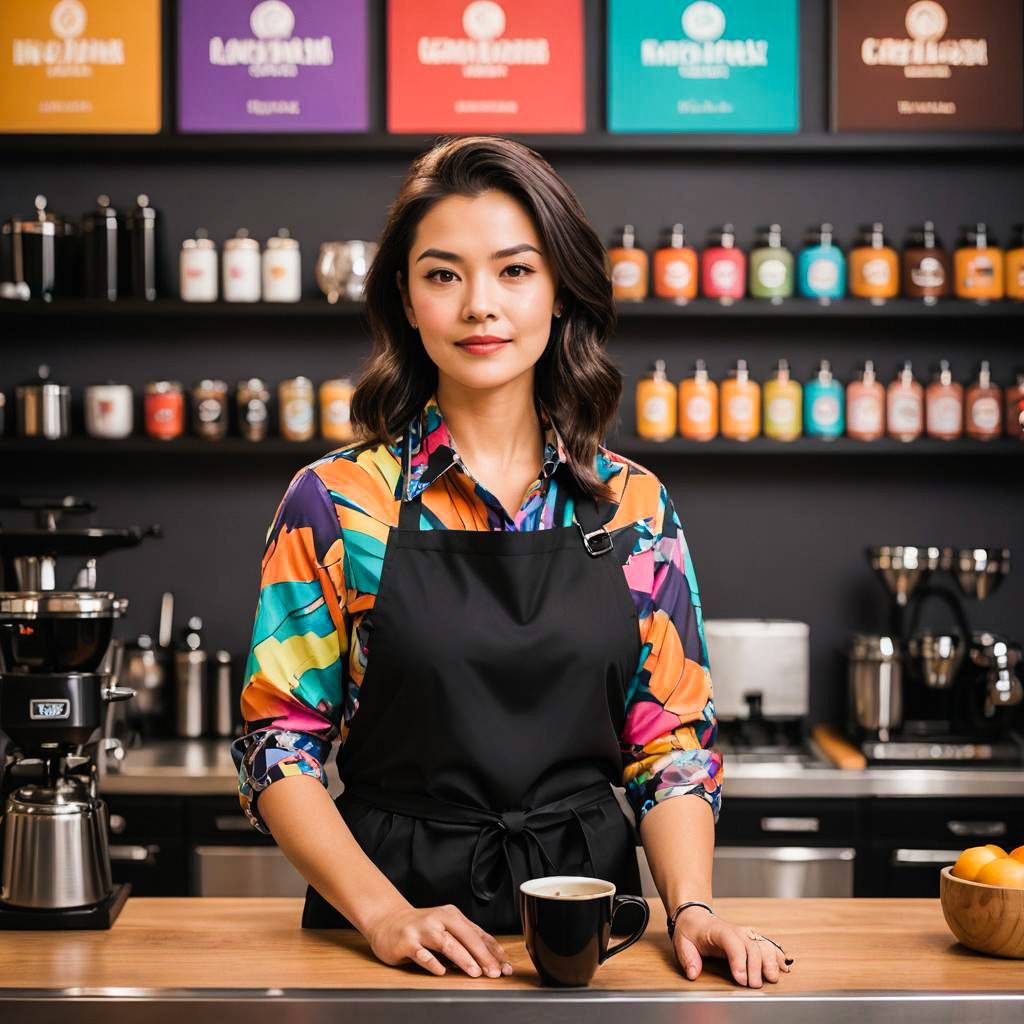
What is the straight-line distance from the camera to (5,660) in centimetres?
161

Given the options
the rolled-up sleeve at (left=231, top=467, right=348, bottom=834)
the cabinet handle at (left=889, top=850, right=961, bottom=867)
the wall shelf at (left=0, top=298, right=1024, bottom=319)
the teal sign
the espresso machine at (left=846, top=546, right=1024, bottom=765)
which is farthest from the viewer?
the teal sign

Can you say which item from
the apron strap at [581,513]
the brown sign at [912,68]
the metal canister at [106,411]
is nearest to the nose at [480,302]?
the apron strap at [581,513]

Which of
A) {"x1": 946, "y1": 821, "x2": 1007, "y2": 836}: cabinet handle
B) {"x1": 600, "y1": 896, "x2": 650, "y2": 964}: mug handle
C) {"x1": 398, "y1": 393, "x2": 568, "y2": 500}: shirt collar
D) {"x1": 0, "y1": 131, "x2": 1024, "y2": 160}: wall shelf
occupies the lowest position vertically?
{"x1": 946, "y1": 821, "x2": 1007, "y2": 836}: cabinet handle

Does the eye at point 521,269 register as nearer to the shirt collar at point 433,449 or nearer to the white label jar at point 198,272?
the shirt collar at point 433,449

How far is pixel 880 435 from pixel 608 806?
2154 mm

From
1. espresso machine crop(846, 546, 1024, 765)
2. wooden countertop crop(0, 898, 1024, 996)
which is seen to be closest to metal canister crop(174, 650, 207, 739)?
espresso machine crop(846, 546, 1024, 765)

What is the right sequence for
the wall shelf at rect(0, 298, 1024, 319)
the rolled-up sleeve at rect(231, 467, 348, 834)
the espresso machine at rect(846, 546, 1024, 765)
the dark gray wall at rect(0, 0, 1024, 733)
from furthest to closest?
the dark gray wall at rect(0, 0, 1024, 733) < the wall shelf at rect(0, 298, 1024, 319) < the espresso machine at rect(846, 546, 1024, 765) < the rolled-up sleeve at rect(231, 467, 348, 834)

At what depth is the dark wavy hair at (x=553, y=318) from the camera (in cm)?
153

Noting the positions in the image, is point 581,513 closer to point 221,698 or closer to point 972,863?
point 972,863

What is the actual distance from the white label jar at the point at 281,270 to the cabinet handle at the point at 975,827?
2.06m

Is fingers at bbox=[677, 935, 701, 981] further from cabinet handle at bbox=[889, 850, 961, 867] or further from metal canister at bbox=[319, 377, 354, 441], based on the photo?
metal canister at bbox=[319, 377, 354, 441]

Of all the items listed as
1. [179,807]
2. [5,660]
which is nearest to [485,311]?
[5,660]

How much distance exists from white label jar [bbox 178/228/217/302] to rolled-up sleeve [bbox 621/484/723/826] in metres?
2.15

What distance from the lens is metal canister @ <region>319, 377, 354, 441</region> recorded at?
11.3ft
